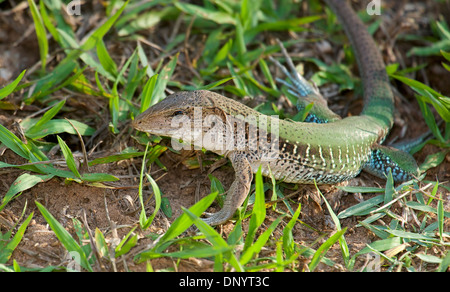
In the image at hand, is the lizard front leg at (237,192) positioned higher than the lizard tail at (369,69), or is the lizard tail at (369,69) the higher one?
the lizard tail at (369,69)

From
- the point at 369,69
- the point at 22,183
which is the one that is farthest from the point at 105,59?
the point at 369,69

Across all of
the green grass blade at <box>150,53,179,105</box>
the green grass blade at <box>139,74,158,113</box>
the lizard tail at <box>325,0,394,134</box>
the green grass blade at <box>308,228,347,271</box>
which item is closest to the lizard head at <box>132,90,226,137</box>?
the green grass blade at <box>139,74,158,113</box>

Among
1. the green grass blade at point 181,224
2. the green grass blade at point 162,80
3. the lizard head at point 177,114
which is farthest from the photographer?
the green grass blade at point 162,80

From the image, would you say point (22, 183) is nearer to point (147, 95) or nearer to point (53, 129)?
point (53, 129)

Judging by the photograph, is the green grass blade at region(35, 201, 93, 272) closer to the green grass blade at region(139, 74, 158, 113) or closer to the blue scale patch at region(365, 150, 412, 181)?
the green grass blade at region(139, 74, 158, 113)

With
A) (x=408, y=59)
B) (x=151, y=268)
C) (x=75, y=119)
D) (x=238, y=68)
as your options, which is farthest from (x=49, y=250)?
(x=408, y=59)

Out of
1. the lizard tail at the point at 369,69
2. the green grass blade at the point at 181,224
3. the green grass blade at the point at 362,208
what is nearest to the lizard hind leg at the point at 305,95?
the lizard tail at the point at 369,69

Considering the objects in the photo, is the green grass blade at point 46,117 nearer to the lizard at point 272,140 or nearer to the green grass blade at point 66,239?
the lizard at point 272,140
